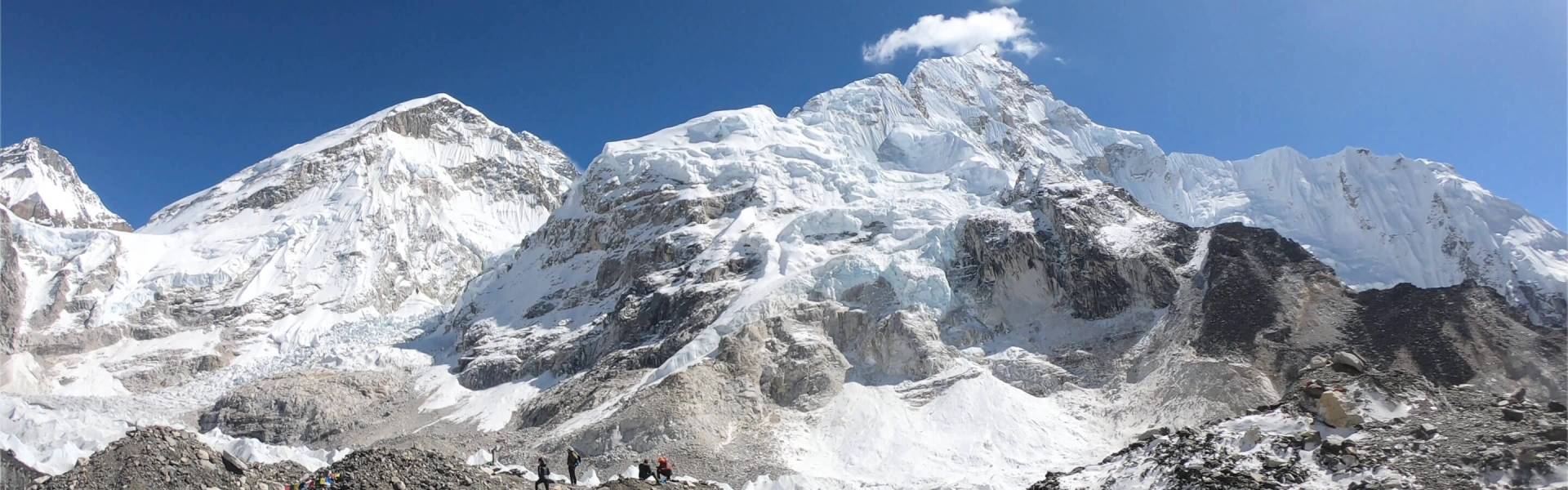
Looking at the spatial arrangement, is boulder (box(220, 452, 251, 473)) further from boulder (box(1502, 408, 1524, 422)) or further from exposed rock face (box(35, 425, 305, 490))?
boulder (box(1502, 408, 1524, 422))

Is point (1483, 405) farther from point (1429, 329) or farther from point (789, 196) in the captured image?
point (789, 196)

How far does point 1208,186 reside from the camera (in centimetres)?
14712

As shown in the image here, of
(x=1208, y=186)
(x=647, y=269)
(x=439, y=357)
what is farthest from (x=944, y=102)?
(x=439, y=357)

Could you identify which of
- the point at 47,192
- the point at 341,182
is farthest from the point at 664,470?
the point at 47,192

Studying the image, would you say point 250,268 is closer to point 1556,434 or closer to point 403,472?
point 403,472

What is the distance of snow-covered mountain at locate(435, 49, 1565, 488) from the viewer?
66.7m

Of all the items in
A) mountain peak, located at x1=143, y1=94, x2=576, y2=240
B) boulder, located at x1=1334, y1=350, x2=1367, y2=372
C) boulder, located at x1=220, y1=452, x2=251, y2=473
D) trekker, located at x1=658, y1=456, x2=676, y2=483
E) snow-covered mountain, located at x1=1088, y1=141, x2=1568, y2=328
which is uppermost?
mountain peak, located at x1=143, y1=94, x2=576, y2=240

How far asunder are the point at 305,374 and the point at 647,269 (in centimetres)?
4068

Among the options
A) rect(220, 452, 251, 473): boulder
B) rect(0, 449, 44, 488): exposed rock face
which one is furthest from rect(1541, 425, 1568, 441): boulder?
rect(0, 449, 44, 488): exposed rock face

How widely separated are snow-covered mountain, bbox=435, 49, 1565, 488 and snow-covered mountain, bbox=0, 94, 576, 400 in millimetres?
24264

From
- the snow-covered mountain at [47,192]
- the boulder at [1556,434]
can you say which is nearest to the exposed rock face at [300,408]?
the boulder at [1556,434]

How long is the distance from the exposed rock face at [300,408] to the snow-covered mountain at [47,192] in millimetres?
104335

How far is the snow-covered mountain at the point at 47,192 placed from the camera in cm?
17750

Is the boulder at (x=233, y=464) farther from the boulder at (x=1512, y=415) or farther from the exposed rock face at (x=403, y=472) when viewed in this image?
the boulder at (x=1512, y=415)
